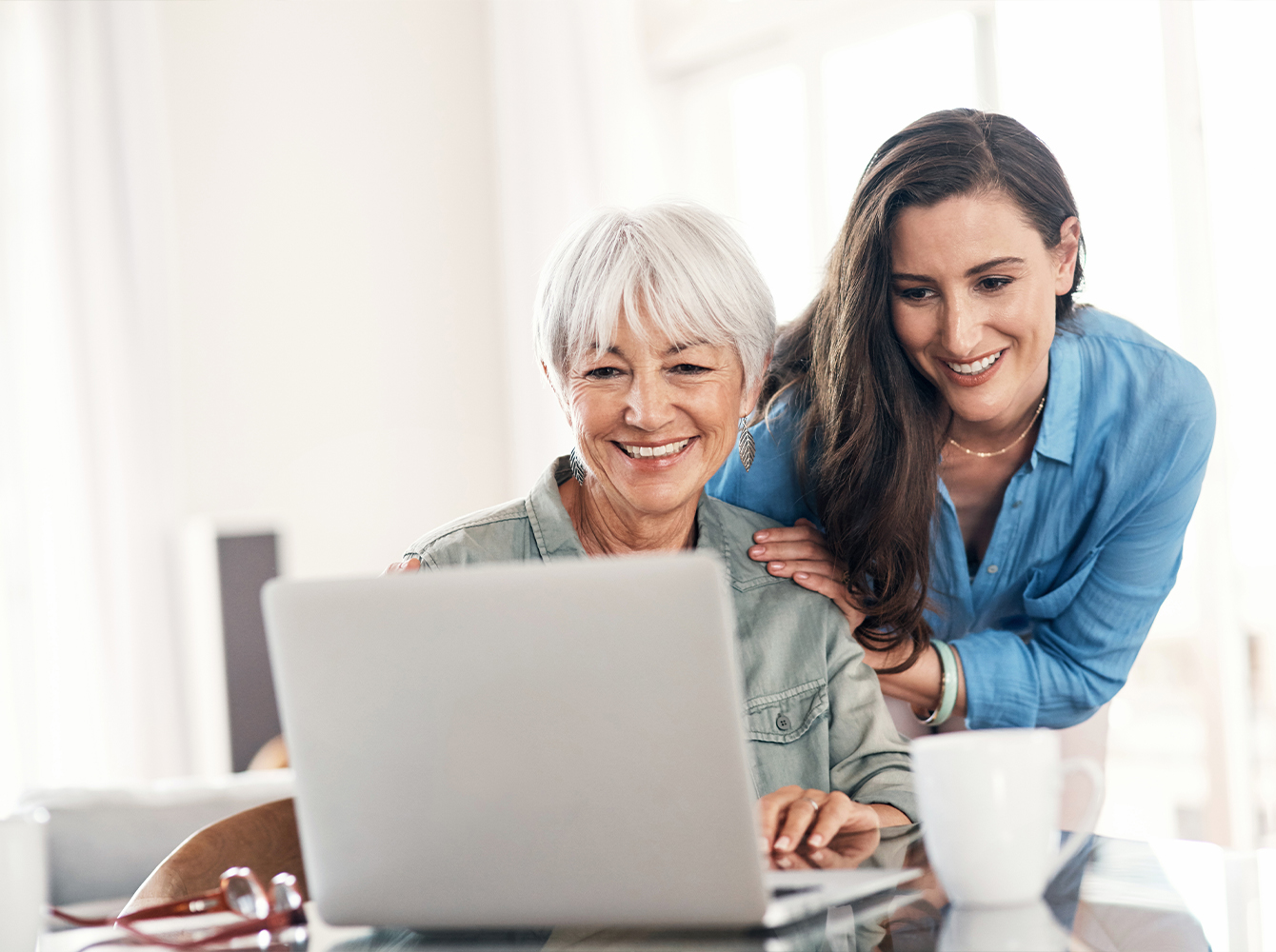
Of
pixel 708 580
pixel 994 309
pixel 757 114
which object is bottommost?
pixel 708 580

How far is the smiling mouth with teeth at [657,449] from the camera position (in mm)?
1490

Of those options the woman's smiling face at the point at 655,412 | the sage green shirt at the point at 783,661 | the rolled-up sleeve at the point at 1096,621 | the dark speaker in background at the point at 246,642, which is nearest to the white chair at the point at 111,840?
the sage green shirt at the point at 783,661

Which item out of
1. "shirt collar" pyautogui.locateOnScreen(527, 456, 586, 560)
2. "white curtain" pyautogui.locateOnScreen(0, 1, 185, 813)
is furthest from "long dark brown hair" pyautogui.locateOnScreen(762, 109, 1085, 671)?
"white curtain" pyautogui.locateOnScreen(0, 1, 185, 813)

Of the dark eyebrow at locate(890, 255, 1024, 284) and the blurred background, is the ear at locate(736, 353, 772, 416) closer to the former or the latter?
the dark eyebrow at locate(890, 255, 1024, 284)

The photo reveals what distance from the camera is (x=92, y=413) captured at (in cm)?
349

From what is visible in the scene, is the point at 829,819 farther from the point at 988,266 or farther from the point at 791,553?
the point at 988,266

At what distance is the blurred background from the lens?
2912 mm

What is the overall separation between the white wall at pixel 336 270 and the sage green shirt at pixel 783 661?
2268 millimetres

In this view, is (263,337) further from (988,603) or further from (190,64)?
(988,603)

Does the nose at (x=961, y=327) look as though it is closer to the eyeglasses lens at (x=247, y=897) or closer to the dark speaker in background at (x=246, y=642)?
the eyeglasses lens at (x=247, y=897)

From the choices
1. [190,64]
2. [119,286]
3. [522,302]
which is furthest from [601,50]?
[119,286]

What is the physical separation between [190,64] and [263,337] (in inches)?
34.4

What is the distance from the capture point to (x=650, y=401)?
1.44m

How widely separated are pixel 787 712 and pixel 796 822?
15.7 inches
